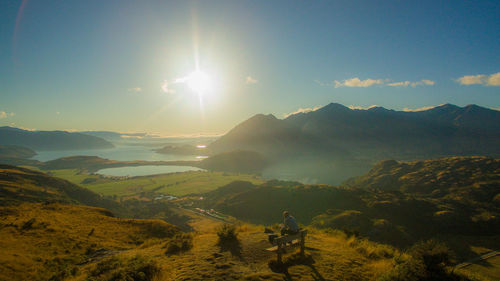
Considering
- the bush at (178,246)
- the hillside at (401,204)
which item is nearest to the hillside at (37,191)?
the bush at (178,246)

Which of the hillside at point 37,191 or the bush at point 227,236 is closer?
the bush at point 227,236

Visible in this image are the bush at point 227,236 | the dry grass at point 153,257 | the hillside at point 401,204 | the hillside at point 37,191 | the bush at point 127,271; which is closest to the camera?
the bush at point 127,271

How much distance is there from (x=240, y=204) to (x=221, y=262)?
9380 cm

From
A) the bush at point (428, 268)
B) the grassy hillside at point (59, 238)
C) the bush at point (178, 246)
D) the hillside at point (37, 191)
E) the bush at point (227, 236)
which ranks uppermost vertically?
the bush at point (428, 268)

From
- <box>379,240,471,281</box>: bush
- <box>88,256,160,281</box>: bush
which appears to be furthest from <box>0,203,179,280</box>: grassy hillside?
<box>379,240,471,281</box>: bush

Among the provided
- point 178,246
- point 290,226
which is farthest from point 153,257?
point 290,226

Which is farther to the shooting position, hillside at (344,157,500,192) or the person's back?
hillside at (344,157,500,192)

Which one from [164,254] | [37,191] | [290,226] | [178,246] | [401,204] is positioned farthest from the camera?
[401,204]

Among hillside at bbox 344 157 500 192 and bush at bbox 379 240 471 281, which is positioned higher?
bush at bbox 379 240 471 281

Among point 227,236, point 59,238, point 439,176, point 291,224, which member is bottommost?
point 439,176

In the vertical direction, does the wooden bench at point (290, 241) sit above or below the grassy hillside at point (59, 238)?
above

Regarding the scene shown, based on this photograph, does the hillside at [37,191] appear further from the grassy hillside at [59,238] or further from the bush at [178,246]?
the bush at [178,246]

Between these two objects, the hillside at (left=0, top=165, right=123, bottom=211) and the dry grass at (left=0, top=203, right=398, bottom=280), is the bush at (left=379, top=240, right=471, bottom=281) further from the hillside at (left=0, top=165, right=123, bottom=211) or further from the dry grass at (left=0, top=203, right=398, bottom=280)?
the hillside at (left=0, top=165, right=123, bottom=211)

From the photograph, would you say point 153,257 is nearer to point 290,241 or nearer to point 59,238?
point 290,241
